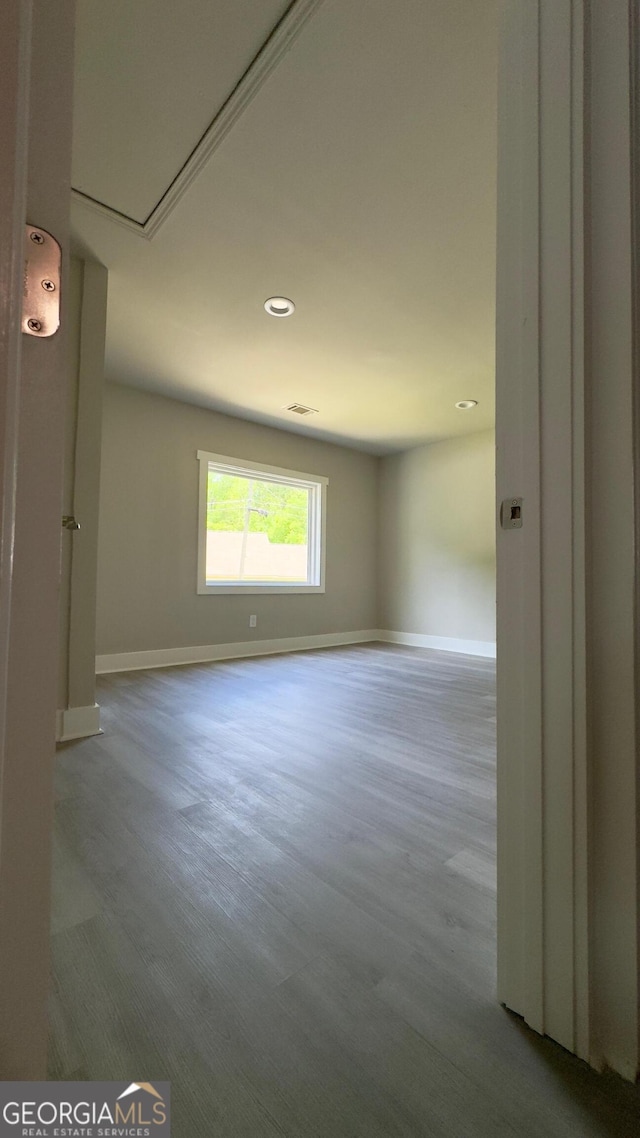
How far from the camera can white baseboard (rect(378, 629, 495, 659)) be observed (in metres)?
4.56

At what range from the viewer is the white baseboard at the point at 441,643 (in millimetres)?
4562

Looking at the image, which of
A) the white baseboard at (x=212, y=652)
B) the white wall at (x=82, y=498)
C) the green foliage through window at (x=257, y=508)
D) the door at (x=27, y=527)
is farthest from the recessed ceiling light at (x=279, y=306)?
the white baseboard at (x=212, y=652)

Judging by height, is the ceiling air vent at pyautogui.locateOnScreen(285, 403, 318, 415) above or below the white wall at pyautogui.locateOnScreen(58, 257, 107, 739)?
above

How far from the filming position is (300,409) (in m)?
4.03

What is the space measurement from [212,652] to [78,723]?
2.06 meters

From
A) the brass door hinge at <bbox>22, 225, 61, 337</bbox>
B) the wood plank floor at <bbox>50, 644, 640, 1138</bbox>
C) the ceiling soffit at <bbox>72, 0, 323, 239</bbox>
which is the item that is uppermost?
the ceiling soffit at <bbox>72, 0, 323, 239</bbox>

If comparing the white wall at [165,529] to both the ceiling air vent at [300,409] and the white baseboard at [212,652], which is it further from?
the ceiling air vent at [300,409]

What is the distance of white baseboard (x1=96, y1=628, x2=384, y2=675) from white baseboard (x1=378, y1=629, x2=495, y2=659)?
1.18 feet

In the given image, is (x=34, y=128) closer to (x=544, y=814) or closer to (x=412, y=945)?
(x=544, y=814)

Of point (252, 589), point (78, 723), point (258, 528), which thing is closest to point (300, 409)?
point (258, 528)

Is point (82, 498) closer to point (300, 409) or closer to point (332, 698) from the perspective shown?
point (332, 698)

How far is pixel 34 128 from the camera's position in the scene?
0.98 feet

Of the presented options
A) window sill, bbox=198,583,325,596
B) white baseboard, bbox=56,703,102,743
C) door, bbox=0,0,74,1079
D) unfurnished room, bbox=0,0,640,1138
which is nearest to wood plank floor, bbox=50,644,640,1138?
unfurnished room, bbox=0,0,640,1138

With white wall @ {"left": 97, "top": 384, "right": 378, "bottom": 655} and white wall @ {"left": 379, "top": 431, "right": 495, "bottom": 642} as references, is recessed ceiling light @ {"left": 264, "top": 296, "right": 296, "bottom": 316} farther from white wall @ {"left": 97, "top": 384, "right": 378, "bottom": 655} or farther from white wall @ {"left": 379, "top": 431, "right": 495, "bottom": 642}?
white wall @ {"left": 379, "top": 431, "right": 495, "bottom": 642}
